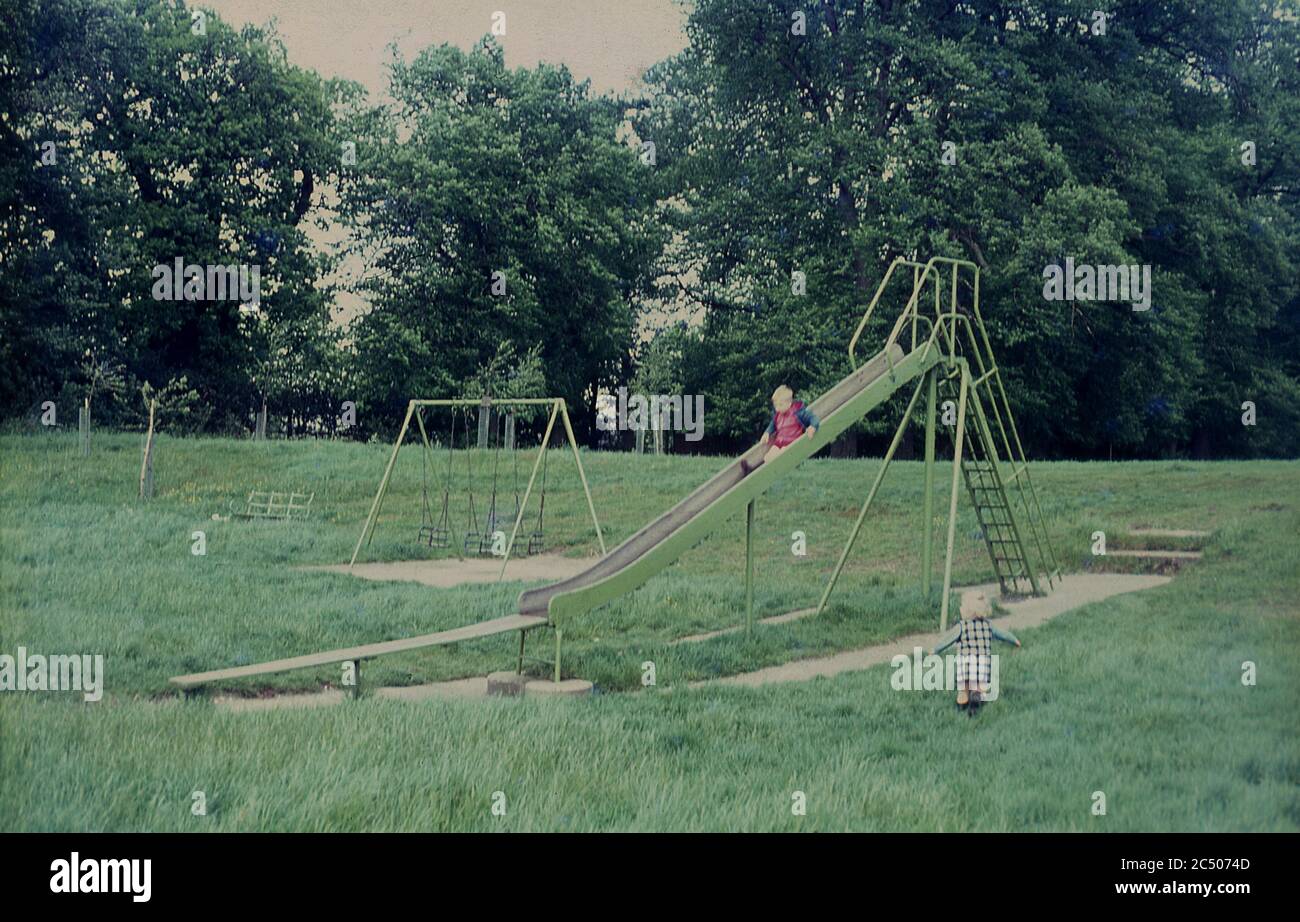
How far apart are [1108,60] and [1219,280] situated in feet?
10.4

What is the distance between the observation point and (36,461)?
8508 millimetres

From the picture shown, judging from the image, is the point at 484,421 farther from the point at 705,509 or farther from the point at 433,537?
the point at 705,509

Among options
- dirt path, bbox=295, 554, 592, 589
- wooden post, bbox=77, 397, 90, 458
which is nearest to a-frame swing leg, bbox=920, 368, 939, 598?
dirt path, bbox=295, 554, 592, 589

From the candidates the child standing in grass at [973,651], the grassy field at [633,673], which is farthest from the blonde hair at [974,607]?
the grassy field at [633,673]

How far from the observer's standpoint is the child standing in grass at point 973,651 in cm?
613

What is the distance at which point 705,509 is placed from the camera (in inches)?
288

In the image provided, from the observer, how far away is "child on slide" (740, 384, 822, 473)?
802 cm

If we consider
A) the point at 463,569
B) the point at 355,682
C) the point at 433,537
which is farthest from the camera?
the point at 433,537

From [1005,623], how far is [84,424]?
6505 mm

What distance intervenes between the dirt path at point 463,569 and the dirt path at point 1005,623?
96.5 inches

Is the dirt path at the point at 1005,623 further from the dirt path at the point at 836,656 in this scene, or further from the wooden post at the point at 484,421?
the wooden post at the point at 484,421

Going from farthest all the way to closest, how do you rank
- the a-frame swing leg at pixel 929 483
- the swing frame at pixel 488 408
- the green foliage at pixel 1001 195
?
1. the green foliage at pixel 1001 195
2. the swing frame at pixel 488 408
3. the a-frame swing leg at pixel 929 483

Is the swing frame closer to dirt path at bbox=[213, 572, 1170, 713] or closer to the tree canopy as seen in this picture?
the tree canopy

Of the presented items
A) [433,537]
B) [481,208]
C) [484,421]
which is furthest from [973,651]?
[433,537]
